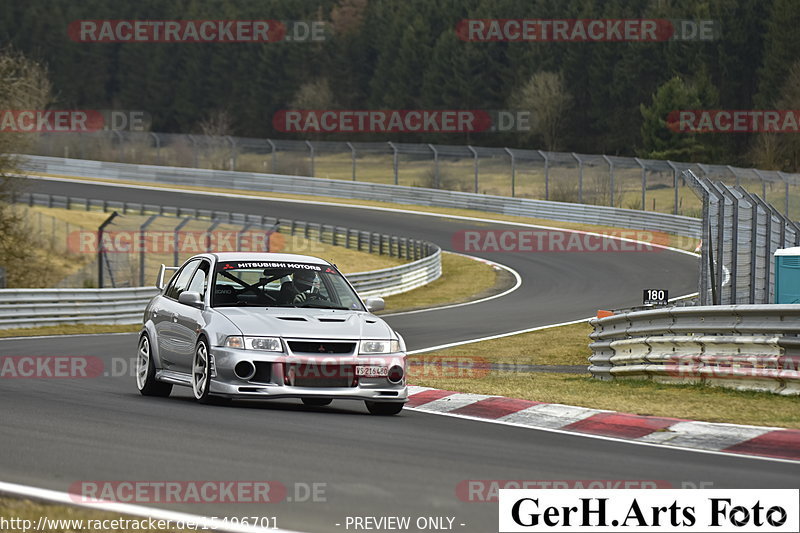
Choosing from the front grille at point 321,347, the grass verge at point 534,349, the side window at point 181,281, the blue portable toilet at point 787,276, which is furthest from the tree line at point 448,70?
the front grille at point 321,347

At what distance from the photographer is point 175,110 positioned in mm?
120625

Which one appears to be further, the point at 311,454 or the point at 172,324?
the point at 172,324

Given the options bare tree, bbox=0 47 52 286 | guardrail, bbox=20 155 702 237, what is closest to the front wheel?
bare tree, bbox=0 47 52 286

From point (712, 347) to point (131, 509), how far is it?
8.29 meters

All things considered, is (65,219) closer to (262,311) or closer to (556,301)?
(556,301)

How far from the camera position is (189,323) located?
39.8ft

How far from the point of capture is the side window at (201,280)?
1245 cm

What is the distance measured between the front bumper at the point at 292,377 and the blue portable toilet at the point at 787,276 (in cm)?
752

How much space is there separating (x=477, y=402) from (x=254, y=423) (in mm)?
2726

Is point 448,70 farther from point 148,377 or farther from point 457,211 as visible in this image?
point 148,377

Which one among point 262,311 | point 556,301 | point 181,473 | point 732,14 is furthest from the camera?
point 732,14

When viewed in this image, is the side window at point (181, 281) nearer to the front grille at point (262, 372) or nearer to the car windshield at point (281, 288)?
the car windshield at point (281, 288)

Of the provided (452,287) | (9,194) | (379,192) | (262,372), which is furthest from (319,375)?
(379,192)

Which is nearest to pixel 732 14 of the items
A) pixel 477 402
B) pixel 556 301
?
pixel 556 301
